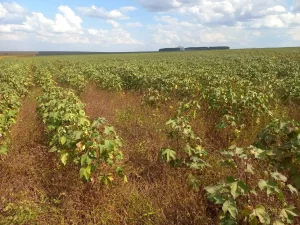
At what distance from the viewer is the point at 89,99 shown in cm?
1022

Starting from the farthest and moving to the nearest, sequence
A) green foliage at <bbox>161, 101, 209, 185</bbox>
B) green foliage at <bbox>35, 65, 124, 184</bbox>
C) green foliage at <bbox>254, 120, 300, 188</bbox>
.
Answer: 1. green foliage at <bbox>161, 101, 209, 185</bbox>
2. green foliage at <bbox>35, 65, 124, 184</bbox>
3. green foliage at <bbox>254, 120, 300, 188</bbox>

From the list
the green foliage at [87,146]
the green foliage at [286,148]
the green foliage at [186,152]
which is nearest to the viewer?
the green foliage at [286,148]

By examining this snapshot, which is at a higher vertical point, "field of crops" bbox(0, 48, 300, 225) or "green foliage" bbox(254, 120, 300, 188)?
"green foliage" bbox(254, 120, 300, 188)

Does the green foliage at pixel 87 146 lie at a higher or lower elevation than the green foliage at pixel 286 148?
lower

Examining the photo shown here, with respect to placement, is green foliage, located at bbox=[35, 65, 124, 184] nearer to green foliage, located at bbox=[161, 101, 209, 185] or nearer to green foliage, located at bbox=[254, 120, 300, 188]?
green foliage, located at bbox=[161, 101, 209, 185]

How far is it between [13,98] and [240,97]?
561 cm

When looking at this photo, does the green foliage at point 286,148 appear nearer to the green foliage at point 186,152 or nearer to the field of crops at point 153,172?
the field of crops at point 153,172

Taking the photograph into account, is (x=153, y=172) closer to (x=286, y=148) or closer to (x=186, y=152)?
(x=186, y=152)

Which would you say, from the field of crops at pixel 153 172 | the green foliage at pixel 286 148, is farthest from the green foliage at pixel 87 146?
the green foliage at pixel 286 148

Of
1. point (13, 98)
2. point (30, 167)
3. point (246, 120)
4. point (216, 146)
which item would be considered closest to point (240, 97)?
point (246, 120)

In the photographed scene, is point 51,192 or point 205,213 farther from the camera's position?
point 51,192

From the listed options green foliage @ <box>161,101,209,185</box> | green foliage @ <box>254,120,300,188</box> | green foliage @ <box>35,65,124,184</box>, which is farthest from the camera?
green foliage @ <box>161,101,209,185</box>

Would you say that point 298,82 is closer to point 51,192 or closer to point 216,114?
point 216,114

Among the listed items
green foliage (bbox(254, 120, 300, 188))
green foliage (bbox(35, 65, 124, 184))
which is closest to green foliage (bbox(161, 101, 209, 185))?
green foliage (bbox(35, 65, 124, 184))
